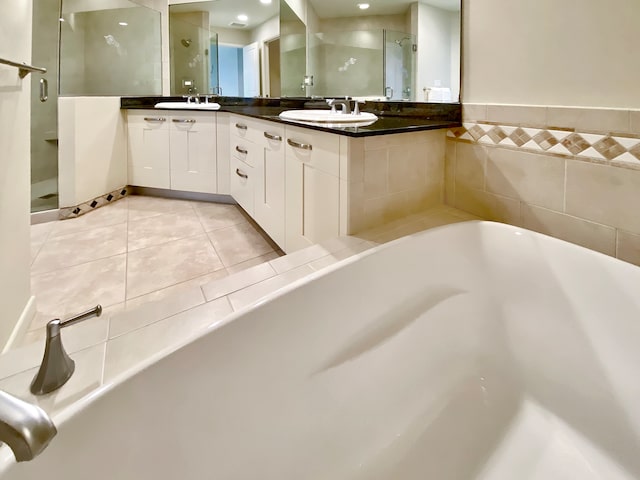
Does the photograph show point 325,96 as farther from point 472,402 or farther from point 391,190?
point 472,402

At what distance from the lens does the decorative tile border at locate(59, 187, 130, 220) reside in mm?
3146

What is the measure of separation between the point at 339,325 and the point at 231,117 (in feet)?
8.72

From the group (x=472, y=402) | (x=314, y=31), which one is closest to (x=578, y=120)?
(x=472, y=402)

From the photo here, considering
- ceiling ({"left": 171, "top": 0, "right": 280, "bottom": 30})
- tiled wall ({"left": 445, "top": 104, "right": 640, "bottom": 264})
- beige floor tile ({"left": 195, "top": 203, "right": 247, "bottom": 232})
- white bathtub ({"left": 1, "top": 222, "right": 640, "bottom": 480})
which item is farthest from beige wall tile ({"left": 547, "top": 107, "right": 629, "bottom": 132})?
ceiling ({"left": 171, "top": 0, "right": 280, "bottom": 30})

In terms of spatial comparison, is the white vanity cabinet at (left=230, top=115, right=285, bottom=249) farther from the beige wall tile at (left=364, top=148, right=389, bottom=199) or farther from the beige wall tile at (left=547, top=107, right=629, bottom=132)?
the beige wall tile at (left=547, top=107, right=629, bottom=132)

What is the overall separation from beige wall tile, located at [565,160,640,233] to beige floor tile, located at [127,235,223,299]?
177cm

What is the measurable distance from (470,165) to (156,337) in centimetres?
151

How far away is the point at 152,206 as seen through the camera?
11.7 feet

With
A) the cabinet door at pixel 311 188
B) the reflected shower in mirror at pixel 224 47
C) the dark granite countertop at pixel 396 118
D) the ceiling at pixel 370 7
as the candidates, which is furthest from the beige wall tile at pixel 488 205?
the reflected shower in mirror at pixel 224 47

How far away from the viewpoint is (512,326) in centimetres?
132

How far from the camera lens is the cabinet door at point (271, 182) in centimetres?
213

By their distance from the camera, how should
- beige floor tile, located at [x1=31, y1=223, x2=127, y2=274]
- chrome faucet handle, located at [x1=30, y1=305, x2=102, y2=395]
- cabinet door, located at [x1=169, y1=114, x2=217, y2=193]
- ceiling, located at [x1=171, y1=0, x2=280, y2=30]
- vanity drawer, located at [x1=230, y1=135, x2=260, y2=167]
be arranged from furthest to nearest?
1. ceiling, located at [x1=171, y1=0, x2=280, y2=30]
2. cabinet door, located at [x1=169, y1=114, x2=217, y2=193]
3. vanity drawer, located at [x1=230, y1=135, x2=260, y2=167]
4. beige floor tile, located at [x1=31, y1=223, x2=127, y2=274]
5. chrome faucet handle, located at [x1=30, y1=305, x2=102, y2=395]


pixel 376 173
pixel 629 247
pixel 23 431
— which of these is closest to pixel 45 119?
pixel 376 173

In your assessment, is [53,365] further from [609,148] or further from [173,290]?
[609,148]
